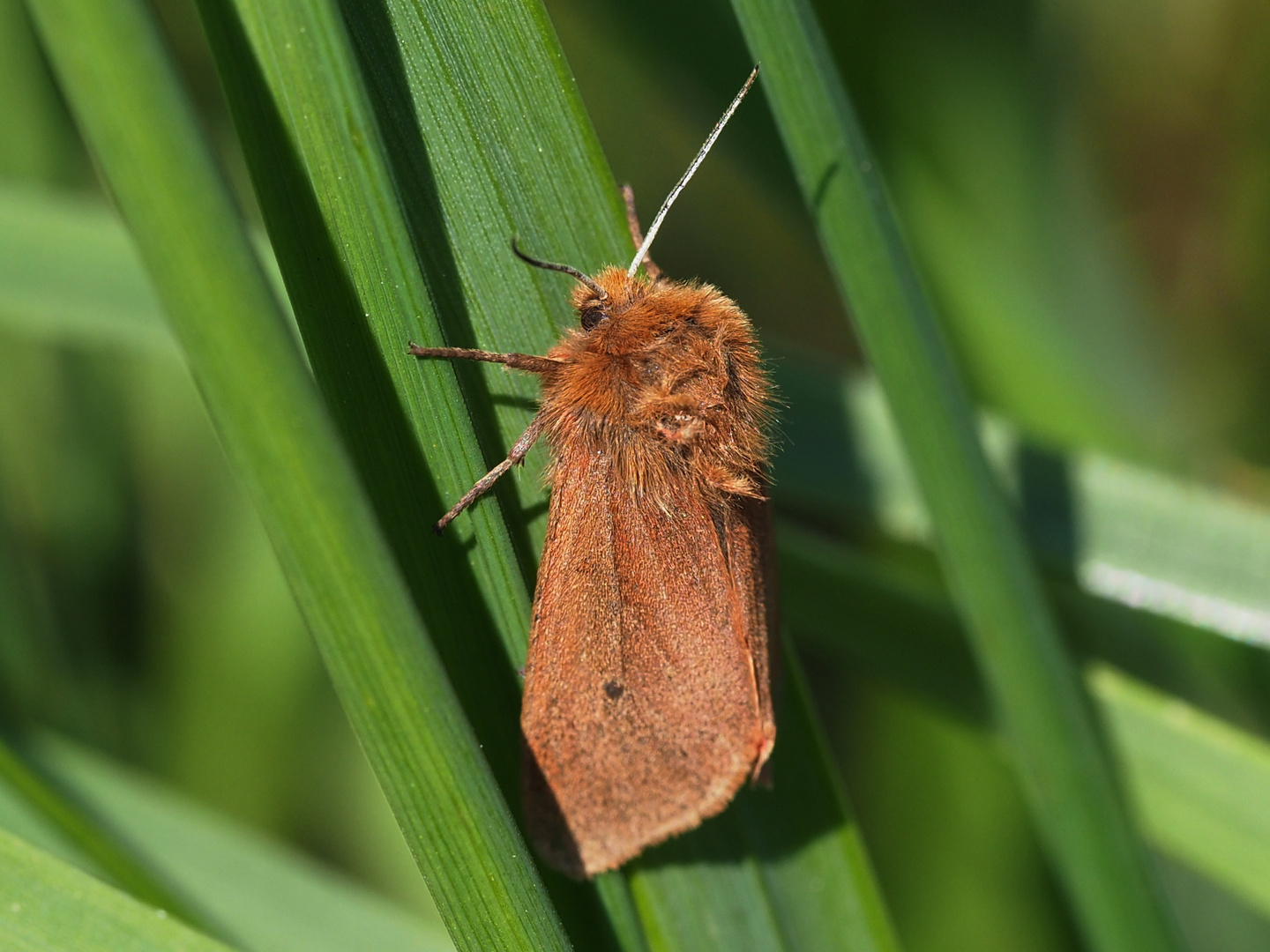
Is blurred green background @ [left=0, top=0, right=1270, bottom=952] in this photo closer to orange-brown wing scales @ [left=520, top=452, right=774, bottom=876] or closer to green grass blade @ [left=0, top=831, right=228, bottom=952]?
orange-brown wing scales @ [left=520, top=452, right=774, bottom=876]

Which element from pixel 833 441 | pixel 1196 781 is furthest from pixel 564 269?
pixel 1196 781

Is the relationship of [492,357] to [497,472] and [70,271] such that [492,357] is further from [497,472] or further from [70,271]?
[70,271]

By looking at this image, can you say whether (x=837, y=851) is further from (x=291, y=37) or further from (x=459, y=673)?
(x=291, y=37)

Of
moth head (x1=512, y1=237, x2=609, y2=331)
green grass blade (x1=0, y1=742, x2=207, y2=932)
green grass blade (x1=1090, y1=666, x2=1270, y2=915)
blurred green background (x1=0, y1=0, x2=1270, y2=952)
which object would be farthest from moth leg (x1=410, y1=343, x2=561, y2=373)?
green grass blade (x1=1090, y1=666, x2=1270, y2=915)

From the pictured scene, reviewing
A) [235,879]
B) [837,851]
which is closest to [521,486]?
[837,851]

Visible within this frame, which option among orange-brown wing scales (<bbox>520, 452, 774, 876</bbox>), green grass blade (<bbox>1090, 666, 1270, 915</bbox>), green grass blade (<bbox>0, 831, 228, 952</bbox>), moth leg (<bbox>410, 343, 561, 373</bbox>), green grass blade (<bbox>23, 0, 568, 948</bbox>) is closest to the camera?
green grass blade (<bbox>23, 0, 568, 948</bbox>)
